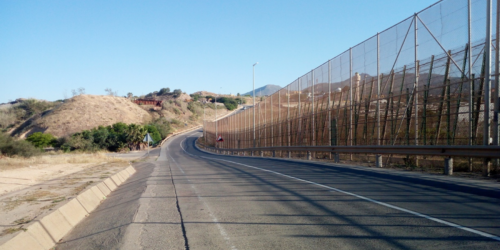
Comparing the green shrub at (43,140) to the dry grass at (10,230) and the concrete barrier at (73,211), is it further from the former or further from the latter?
the dry grass at (10,230)

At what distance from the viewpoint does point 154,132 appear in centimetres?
9988

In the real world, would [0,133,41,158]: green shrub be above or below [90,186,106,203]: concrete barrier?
above

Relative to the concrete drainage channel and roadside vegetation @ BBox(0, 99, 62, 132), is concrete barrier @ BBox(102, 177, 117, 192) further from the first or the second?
roadside vegetation @ BBox(0, 99, 62, 132)

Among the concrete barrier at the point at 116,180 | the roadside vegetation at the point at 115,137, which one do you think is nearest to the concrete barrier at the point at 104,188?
the concrete barrier at the point at 116,180

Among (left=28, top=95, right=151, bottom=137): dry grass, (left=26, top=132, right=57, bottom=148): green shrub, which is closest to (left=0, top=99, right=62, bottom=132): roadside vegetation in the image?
(left=28, top=95, right=151, bottom=137): dry grass

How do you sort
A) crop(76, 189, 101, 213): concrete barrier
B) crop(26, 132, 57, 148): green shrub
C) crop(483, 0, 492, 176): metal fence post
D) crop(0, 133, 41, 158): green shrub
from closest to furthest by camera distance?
1. crop(76, 189, 101, 213): concrete barrier
2. crop(483, 0, 492, 176): metal fence post
3. crop(0, 133, 41, 158): green shrub
4. crop(26, 132, 57, 148): green shrub

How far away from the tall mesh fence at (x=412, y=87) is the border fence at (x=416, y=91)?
3 cm

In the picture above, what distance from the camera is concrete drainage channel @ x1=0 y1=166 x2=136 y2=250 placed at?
22.5ft

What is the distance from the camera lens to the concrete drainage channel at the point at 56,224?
685 centimetres

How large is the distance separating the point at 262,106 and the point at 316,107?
17.6m

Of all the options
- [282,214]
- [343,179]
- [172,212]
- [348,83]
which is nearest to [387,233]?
[282,214]

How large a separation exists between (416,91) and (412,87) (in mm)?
515

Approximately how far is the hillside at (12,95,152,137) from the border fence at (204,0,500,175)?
8436cm

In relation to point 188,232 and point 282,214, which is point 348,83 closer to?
point 282,214
